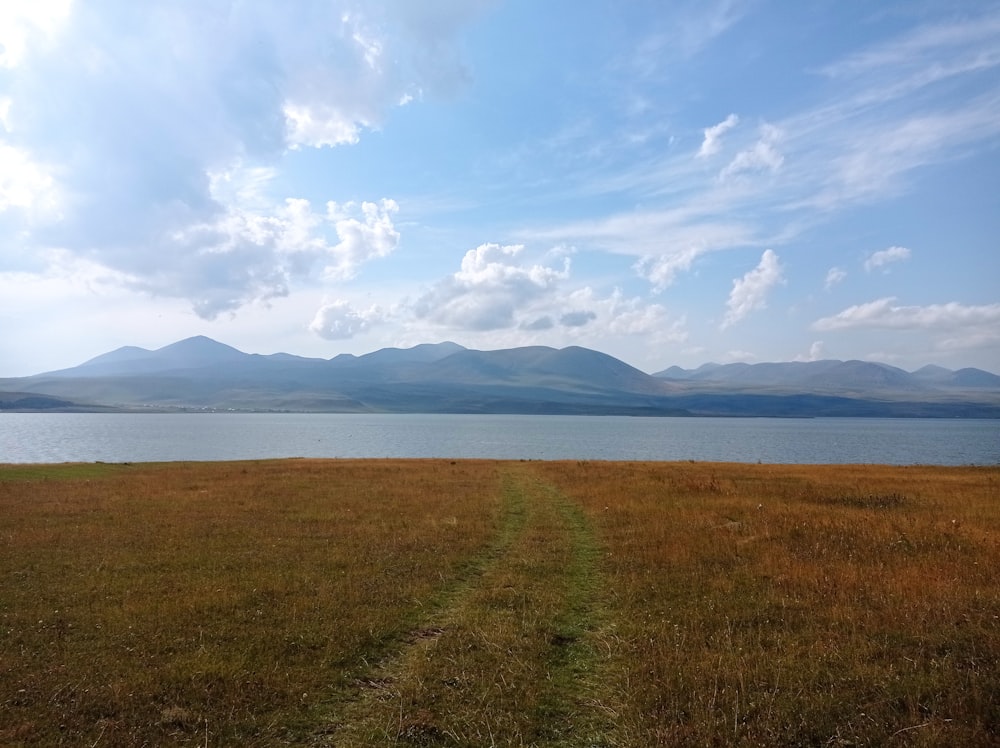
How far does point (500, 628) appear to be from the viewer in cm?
1259

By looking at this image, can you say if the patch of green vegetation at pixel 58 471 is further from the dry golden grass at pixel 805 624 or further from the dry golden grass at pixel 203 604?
the dry golden grass at pixel 805 624

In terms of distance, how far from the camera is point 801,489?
34.7 m

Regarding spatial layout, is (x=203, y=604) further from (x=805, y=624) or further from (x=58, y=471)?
(x=58, y=471)

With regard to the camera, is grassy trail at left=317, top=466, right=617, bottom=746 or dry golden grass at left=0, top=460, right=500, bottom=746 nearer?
grassy trail at left=317, top=466, right=617, bottom=746

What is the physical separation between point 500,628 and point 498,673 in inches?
80.7

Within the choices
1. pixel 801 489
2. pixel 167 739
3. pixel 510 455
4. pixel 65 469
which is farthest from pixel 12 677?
pixel 510 455

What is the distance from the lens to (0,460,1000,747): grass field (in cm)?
891

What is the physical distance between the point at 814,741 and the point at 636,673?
9.23 feet

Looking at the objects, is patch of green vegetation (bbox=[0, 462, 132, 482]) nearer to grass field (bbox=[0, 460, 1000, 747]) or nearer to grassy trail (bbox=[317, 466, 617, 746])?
grass field (bbox=[0, 460, 1000, 747])

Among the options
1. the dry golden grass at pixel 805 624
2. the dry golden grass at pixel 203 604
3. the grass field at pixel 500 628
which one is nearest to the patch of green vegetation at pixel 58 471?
the dry golden grass at pixel 203 604

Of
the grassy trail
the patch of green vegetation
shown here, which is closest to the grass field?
the grassy trail

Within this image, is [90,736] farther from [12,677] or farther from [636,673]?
[636,673]

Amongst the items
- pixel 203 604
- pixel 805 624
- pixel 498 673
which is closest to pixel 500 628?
pixel 498 673

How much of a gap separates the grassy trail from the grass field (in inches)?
2.0
